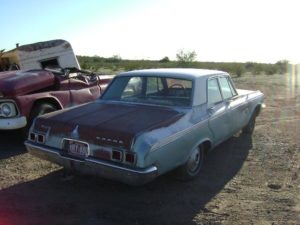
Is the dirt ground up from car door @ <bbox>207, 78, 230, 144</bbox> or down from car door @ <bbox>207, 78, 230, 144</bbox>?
down

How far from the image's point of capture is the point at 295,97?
15656mm

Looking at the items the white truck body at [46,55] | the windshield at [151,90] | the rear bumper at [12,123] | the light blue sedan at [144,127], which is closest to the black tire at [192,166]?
the light blue sedan at [144,127]

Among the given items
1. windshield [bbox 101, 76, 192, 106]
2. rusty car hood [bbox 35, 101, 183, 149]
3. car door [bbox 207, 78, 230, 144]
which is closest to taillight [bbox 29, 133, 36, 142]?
rusty car hood [bbox 35, 101, 183, 149]

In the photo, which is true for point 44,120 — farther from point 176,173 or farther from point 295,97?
point 295,97

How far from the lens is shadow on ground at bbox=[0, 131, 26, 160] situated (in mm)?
7184

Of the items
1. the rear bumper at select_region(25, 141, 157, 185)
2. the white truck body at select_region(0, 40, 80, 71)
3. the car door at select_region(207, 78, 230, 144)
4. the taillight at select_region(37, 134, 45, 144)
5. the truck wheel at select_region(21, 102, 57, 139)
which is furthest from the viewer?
the white truck body at select_region(0, 40, 80, 71)

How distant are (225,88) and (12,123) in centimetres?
350

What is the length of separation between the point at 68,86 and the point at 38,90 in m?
0.66

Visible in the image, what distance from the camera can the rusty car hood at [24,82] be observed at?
725cm

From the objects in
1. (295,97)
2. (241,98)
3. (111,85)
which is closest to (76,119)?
(111,85)

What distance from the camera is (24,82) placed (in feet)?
24.6

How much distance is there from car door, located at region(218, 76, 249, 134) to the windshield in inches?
35.3

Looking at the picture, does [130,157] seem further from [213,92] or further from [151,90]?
[213,92]

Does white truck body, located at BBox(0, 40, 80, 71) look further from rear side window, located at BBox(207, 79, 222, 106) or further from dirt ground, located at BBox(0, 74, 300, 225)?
rear side window, located at BBox(207, 79, 222, 106)
